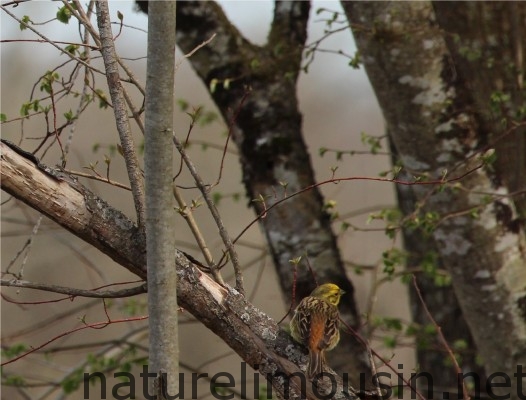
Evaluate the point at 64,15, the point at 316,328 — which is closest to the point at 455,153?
the point at 316,328

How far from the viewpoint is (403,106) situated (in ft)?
14.4

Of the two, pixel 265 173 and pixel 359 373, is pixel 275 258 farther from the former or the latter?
pixel 359 373

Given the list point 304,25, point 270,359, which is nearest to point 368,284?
point 304,25

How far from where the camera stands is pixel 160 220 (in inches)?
81.9

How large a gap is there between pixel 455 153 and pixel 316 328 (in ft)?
5.47

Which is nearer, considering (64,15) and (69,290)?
(69,290)

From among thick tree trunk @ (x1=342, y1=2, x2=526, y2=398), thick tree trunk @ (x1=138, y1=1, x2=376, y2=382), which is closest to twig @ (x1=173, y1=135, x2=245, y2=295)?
thick tree trunk @ (x1=342, y1=2, x2=526, y2=398)

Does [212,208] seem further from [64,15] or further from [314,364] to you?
[64,15]

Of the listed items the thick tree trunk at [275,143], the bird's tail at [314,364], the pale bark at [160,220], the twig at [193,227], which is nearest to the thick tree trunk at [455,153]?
the thick tree trunk at [275,143]

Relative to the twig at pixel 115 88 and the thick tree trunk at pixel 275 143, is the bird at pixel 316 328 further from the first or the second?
the thick tree trunk at pixel 275 143

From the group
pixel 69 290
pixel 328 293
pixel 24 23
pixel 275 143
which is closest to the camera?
pixel 69 290

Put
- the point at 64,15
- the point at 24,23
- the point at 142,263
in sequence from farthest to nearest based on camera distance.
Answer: the point at 64,15 < the point at 24,23 < the point at 142,263

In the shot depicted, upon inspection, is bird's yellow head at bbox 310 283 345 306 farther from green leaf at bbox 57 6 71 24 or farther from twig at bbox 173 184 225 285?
green leaf at bbox 57 6 71 24

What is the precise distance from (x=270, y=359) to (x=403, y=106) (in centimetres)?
210
